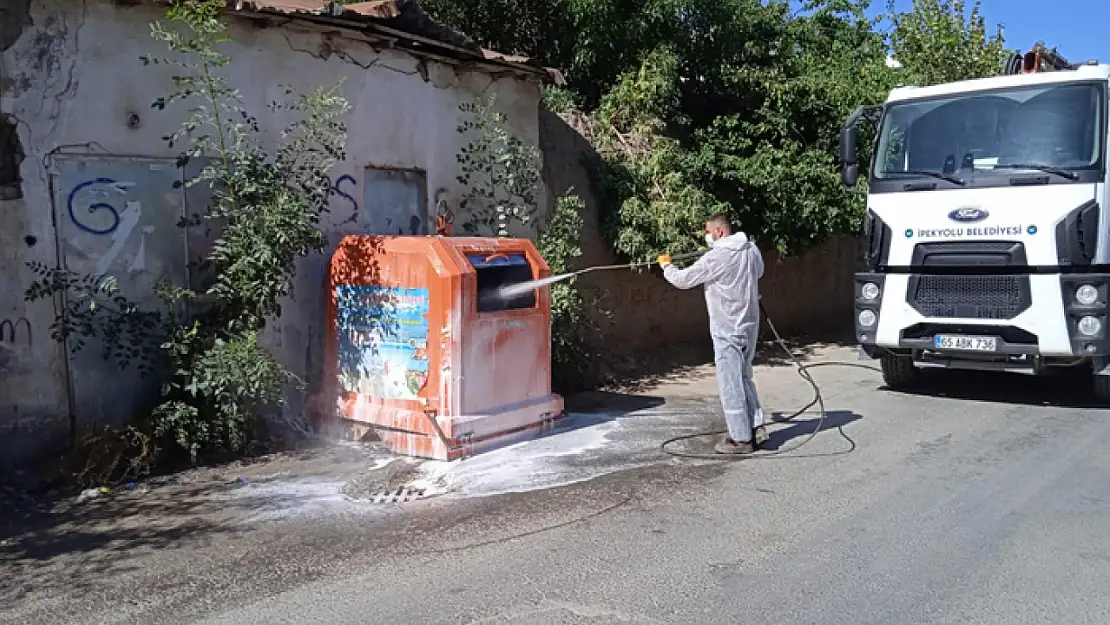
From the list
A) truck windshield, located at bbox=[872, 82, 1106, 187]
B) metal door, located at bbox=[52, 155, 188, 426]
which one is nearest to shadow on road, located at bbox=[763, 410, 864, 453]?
truck windshield, located at bbox=[872, 82, 1106, 187]

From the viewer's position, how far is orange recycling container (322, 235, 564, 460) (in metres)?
6.62

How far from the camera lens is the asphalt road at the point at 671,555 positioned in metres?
4.12

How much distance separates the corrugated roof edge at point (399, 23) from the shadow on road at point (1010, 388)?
17.3ft

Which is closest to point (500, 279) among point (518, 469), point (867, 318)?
point (518, 469)

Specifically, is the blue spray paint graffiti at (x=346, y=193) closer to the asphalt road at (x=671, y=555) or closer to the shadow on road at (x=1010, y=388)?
the asphalt road at (x=671, y=555)

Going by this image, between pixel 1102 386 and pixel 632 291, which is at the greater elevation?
pixel 632 291

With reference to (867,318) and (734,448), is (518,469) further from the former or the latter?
(867,318)

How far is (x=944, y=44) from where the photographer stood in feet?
54.4

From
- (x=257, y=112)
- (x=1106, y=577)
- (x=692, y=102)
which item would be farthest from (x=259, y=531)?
(x=692, y=102)

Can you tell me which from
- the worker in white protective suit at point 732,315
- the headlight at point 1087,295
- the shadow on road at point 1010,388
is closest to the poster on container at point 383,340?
the worker in white protective suit at point 732,315

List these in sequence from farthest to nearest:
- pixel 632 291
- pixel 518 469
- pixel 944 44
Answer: pixel 944 44
pixel 632 291
pixel 518 469

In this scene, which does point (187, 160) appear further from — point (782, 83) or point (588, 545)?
point (782, 83)

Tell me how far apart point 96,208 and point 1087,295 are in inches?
311

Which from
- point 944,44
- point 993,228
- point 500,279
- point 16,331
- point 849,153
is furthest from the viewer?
point 944,44
